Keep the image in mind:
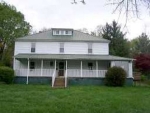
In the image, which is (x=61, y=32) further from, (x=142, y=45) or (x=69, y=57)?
(x=142, y=45)

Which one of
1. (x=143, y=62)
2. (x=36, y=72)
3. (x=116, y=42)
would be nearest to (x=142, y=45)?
(x=116, y=42)

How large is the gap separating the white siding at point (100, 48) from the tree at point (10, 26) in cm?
1924

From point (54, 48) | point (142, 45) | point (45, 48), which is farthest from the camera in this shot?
point (142, 45)

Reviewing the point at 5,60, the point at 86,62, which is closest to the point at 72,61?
the point at 86,62

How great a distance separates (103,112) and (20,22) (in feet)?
141

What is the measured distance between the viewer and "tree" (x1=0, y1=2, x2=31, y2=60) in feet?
175

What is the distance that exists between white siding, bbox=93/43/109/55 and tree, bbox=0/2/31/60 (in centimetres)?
1924

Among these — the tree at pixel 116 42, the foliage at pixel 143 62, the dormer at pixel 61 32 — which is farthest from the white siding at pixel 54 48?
the tree at pixel 116 42

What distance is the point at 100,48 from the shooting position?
39.2m

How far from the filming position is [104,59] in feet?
117

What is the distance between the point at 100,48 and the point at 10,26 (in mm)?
20945

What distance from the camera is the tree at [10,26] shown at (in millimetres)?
53219

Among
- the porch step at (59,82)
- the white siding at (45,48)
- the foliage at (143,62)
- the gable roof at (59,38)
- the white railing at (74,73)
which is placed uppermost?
the gable roof at (59,38)

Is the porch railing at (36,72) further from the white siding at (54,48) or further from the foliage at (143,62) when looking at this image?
the foliage at (143,62)
